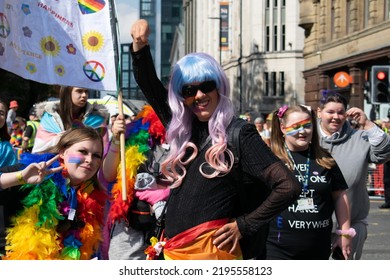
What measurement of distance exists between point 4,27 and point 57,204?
3.38 ft

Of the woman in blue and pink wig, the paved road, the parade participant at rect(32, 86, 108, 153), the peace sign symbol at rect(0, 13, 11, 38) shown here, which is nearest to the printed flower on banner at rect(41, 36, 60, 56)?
the peace sign symbol at rect(0, 13, 11, 38)

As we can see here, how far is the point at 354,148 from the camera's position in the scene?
561 cm

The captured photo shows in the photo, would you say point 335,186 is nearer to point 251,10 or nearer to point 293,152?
point 293,152

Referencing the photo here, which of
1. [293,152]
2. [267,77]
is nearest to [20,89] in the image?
[267,77]

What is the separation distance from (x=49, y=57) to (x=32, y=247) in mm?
1087

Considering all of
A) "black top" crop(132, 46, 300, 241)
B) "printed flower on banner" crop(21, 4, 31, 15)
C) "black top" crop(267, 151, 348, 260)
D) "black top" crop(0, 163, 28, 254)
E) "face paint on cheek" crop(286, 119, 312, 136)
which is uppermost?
"printed flower on banner" crop(21, 4, 31, 15)

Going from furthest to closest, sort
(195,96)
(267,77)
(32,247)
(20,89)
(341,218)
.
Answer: (267,77) < (20,89) < (341,218) < (32,247) < (195,96)

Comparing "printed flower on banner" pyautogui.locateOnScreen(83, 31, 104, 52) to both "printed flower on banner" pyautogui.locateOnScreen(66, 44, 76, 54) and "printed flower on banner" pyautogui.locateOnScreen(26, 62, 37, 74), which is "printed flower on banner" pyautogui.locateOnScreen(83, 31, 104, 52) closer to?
"printed flower on banner" pyautogui.locateOnScreen(66, 44, 76, 54)

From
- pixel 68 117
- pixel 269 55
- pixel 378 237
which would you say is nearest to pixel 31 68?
pixel 68 117

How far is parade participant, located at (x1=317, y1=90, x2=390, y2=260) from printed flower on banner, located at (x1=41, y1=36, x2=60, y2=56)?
2.15 m

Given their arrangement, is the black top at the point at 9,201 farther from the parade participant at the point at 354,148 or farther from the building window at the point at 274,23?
the building window at the point at 274,23

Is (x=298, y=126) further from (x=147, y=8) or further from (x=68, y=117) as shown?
(x=147, y=8)

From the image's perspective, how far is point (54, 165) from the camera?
4.08 meters

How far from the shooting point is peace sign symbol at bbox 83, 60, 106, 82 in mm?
4477
